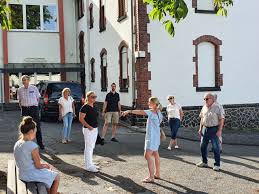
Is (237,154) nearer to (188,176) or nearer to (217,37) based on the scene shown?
(188,176)

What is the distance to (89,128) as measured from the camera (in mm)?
9328

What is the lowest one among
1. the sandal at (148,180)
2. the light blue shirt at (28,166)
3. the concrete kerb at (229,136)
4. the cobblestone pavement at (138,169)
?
the concrete kerb at (229,136)

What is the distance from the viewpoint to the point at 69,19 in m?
29.7

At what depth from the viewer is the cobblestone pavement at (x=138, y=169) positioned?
25.9 feet

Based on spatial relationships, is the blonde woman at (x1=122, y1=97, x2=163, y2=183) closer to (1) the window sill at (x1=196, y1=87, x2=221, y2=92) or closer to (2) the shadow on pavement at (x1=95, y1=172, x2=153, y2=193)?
(2) the shadow on pavement at (x1=95, y1=172, x2=153, y2=193)

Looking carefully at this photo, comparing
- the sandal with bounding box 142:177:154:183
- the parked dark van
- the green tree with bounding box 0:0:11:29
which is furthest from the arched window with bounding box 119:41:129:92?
the green tree with bounding box 0:0:11:29

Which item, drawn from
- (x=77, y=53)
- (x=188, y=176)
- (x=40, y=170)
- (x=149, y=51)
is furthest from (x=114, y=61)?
(x=40, y=170)

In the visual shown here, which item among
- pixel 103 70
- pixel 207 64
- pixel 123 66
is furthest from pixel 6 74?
pixel 207 64

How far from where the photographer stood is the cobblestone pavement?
790 cm

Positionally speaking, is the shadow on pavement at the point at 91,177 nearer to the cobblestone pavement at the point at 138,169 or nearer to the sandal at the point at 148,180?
the cobblestone pavement at the point at 138,169

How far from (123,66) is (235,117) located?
18.3ft

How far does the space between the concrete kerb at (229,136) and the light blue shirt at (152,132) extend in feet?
20.2

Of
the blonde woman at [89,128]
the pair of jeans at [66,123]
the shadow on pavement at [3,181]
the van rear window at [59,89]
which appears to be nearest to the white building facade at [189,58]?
the van rear window at [59,89]

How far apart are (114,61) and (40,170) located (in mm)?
15493
